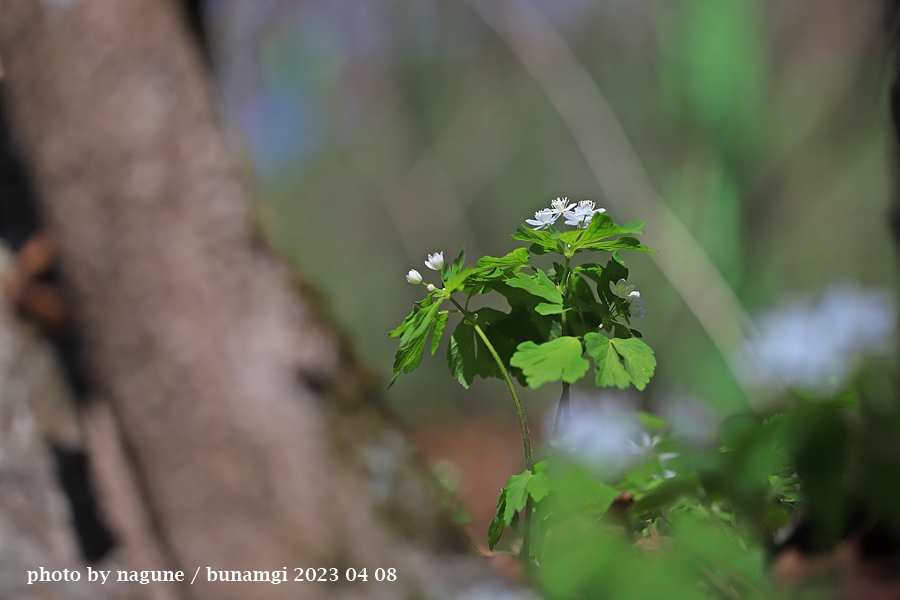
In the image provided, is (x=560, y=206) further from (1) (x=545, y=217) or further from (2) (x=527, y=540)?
(2) (x=527, y=540)

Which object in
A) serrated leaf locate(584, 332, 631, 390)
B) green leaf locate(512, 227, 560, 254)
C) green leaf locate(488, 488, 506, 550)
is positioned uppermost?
green leaf locate(512, 227, 560, 254)

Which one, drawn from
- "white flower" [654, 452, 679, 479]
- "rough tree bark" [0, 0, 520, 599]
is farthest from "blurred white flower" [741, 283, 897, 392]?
"rough tree bark" [0, 0, 520, 599]

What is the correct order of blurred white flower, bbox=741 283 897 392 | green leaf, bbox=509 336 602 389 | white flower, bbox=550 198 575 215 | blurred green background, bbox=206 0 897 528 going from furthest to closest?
blurred green background, bbox=206 0 897 528 < blurred white flower, bbox=741 283 897 392 < white flower, bbox=550 198 575 215 < green leaf, bbox=509 336 602 389


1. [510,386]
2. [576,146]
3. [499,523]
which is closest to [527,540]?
[499,523]

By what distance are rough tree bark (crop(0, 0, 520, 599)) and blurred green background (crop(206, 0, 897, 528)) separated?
0.13 meters

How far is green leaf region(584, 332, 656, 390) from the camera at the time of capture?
398mm

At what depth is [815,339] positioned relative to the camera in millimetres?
962

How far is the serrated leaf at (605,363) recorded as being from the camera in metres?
0.40

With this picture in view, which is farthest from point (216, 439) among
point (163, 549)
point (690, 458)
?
point (690, 458)

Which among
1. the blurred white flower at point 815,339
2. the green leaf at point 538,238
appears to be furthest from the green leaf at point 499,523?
the blurred white flower at point 815,339

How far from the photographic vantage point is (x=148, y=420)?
27.9 inches

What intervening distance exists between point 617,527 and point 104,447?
2.74 feet

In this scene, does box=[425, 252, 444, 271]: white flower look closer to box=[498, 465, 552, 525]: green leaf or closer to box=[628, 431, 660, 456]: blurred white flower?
box=[498, 465, 552, 525]: green leaf

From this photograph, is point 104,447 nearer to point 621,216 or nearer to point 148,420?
point 148,420
